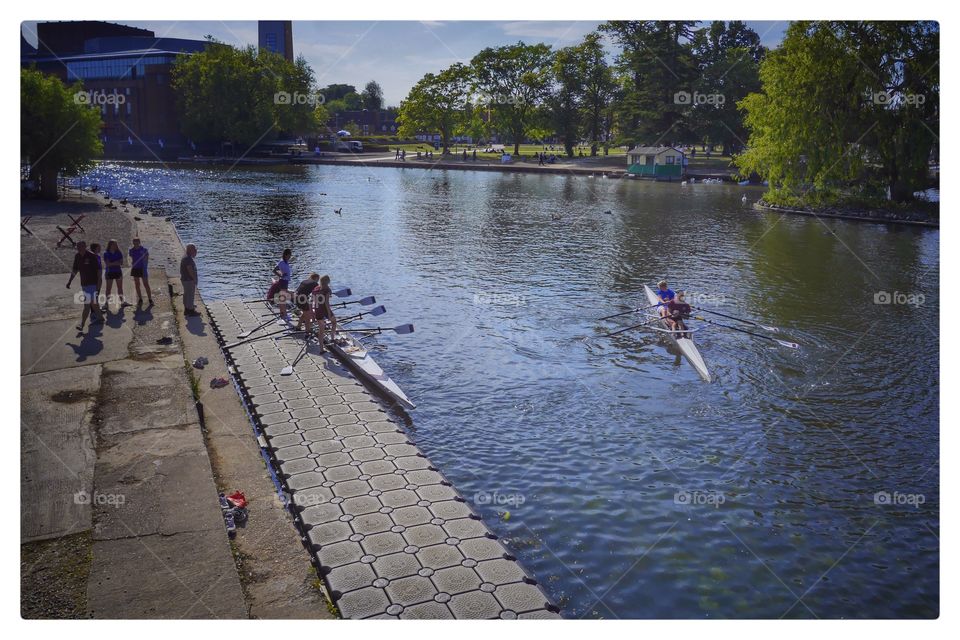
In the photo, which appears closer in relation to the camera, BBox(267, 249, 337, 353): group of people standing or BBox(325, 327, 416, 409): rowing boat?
BBox(325, 327, 416, 409): rowing boat

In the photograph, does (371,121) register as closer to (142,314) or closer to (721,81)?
(721,81)

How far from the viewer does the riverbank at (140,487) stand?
27.5 feet

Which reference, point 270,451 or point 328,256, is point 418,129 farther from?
point 270,451

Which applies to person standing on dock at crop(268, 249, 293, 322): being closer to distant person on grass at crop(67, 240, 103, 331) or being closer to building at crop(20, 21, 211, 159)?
distant person on grass at crop(67, 240, 103, 331)

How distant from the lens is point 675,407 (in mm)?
16375

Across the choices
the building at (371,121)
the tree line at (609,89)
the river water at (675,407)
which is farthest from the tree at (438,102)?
the river water at (675,407)

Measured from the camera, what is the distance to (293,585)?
8859mm

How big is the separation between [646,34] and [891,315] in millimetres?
67649

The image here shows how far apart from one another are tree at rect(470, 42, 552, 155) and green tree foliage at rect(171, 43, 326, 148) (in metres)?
23.9

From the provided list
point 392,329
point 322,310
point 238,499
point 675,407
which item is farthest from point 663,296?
point 238,499

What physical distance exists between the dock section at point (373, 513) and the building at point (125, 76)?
95230mm

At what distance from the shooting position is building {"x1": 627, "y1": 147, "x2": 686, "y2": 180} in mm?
78312

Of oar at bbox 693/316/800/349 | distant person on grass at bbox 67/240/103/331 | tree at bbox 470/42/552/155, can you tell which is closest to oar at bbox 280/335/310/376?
distant person on grass at bbox 67/240/103/331

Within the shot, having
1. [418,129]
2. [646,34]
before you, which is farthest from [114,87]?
[646,34]
